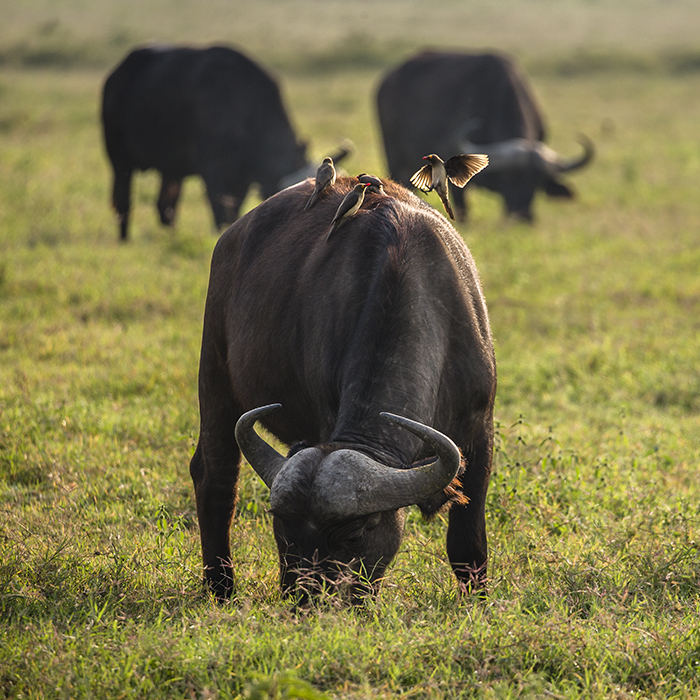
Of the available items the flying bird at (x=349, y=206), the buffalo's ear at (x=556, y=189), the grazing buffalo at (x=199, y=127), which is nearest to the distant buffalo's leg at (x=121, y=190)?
the grazing buffalo at (x=199, y=127)

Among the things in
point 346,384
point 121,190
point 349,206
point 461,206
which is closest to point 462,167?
point 349,206

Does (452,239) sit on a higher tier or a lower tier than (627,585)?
higher

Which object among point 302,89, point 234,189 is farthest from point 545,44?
point 234,189

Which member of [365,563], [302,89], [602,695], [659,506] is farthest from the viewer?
[302,89]

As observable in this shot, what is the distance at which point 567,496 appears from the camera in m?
5.03

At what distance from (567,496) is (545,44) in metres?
47.2

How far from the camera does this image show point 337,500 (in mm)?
2988

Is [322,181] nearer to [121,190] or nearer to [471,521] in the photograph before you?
[471,521]

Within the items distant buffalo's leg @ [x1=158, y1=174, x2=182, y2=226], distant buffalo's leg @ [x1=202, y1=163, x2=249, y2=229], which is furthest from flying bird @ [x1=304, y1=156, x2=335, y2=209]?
distant buffalo's leg @ [x1=158, y1=174, x2=182, y2=226]

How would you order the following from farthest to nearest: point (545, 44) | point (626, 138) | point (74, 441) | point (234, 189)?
point (545, 44), point (626, 138), point (234, 189), point (74, 441)

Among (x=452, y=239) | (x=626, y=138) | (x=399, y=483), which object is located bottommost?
(x=626, y=138)

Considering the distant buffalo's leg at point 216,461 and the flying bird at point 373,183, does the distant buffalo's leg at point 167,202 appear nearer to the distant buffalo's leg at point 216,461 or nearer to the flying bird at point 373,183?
the distant buffalo's leg at point 216,461

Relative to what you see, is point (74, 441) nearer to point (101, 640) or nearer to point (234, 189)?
point (101, 640)

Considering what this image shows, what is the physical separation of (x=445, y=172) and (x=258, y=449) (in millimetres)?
1808
